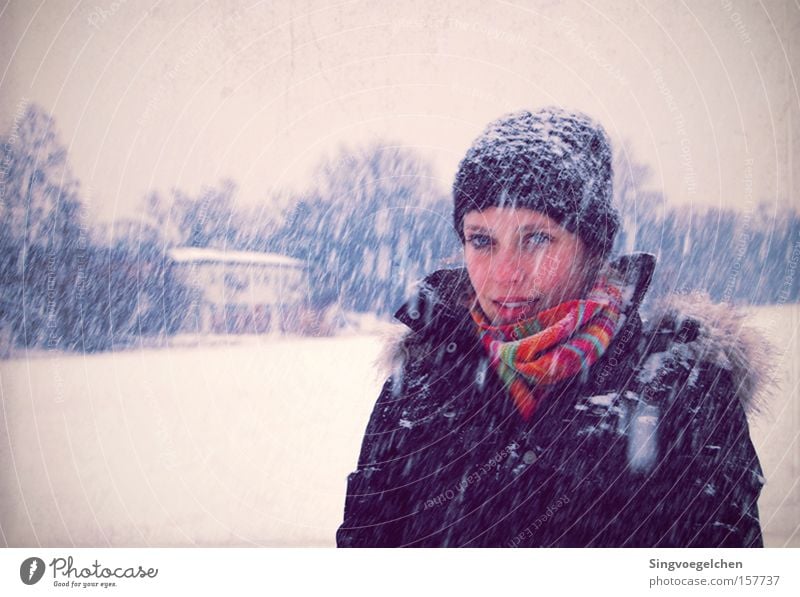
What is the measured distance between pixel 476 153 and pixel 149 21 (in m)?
1.06

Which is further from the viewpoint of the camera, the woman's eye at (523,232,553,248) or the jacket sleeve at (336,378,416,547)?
the jacket sleeve at (336,378,416,547)

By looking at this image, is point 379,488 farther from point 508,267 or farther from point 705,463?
point 705,463

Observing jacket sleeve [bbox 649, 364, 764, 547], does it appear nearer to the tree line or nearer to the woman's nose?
the tree line

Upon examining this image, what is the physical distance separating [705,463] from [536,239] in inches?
32.5

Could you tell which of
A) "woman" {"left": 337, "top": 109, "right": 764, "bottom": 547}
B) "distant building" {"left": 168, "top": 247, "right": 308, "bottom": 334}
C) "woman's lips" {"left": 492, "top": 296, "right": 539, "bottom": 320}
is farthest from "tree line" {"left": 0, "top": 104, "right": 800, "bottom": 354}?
"woman's lips" {"left": 492, "top": 296, "right": 539, "bottom": 320}

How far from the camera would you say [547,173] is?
206 centimetres

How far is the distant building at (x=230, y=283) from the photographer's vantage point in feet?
7.24

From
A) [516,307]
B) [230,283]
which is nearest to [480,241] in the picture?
[516,307]

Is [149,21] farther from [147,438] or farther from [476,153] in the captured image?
[147,438]

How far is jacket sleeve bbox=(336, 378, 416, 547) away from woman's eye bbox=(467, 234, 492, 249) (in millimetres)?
475

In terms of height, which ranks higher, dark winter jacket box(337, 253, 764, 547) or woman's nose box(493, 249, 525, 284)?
woman's nose box(493, 249, 525, 284)
